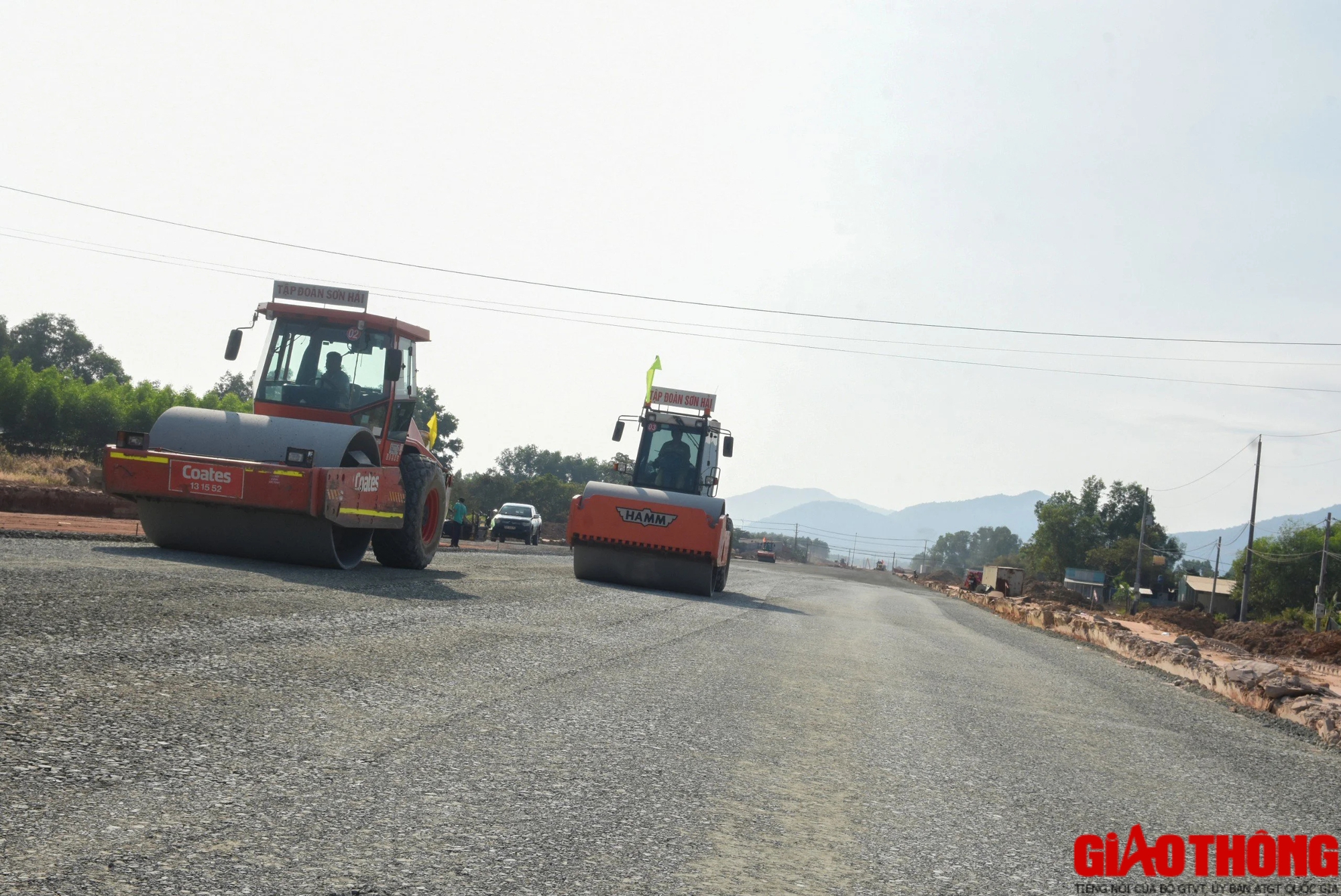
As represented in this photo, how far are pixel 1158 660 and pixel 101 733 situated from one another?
13.6 meters

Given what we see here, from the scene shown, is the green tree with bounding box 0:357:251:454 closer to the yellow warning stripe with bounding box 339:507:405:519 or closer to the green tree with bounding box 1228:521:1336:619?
the yellow warning stripe with bounding box 339:507:405:519

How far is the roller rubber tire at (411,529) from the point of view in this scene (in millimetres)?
14008

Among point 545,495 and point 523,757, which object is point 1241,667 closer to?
point 523,757

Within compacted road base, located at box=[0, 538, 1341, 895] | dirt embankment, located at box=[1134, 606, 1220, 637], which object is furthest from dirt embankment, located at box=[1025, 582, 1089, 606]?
compacted road base, located at box=[0, 538, 1341, 895]

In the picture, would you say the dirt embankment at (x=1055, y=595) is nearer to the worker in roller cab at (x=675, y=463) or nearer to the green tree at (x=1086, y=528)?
the worker in roller cab at (x=675, y=463)

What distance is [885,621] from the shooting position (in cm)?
1692

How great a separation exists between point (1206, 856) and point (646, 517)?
524 inches

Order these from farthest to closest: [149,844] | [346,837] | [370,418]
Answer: [370,418]
[346,837]
[149,844]

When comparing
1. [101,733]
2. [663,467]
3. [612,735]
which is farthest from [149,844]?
[663,467]

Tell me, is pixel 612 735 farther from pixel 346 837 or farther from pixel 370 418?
pixel 370 418

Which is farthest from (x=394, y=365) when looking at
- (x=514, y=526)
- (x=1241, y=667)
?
(x=514, y=526)

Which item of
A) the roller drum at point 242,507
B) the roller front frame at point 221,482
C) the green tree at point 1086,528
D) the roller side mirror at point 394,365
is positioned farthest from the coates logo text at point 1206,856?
the green tree at point 1086,528

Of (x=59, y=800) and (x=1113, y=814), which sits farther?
(x=1113, y=814)

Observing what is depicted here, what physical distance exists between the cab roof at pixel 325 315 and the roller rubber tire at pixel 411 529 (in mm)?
1948
